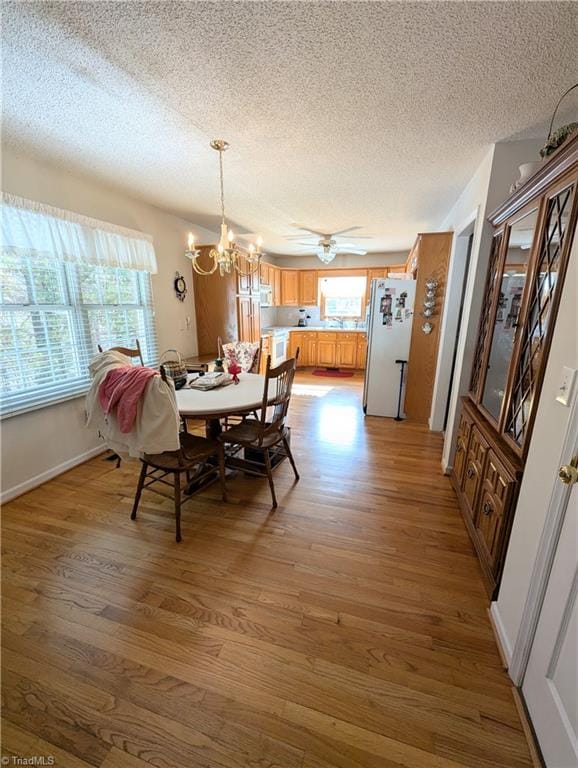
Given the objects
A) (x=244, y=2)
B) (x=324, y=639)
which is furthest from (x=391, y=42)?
(x=324, y=639)

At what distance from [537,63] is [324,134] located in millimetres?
1075

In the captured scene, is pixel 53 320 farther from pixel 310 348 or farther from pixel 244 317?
pixel 310 348

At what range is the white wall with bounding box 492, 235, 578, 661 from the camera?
3.40 feet

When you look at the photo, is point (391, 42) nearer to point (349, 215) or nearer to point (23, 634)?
point (349, 215)

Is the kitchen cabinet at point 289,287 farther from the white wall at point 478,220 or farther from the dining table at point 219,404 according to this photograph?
the dining table at point 219,404

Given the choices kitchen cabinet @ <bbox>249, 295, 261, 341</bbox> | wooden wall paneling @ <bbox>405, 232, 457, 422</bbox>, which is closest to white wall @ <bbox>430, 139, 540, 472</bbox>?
wooden wall paneling @ <bbox>405, 232, 457, 422</bbox>

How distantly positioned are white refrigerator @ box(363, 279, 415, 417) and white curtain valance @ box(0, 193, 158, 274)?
270cm

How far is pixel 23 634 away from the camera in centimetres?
138

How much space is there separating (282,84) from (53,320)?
242cm

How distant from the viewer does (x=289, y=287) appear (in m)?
6.88

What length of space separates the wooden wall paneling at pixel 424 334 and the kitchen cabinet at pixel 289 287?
3.66 m

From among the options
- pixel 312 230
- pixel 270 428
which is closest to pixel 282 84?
pixel 270 428

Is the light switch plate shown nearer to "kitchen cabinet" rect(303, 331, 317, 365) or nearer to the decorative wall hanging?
the decorative wall hanging

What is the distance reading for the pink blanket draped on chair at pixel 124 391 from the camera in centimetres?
162
